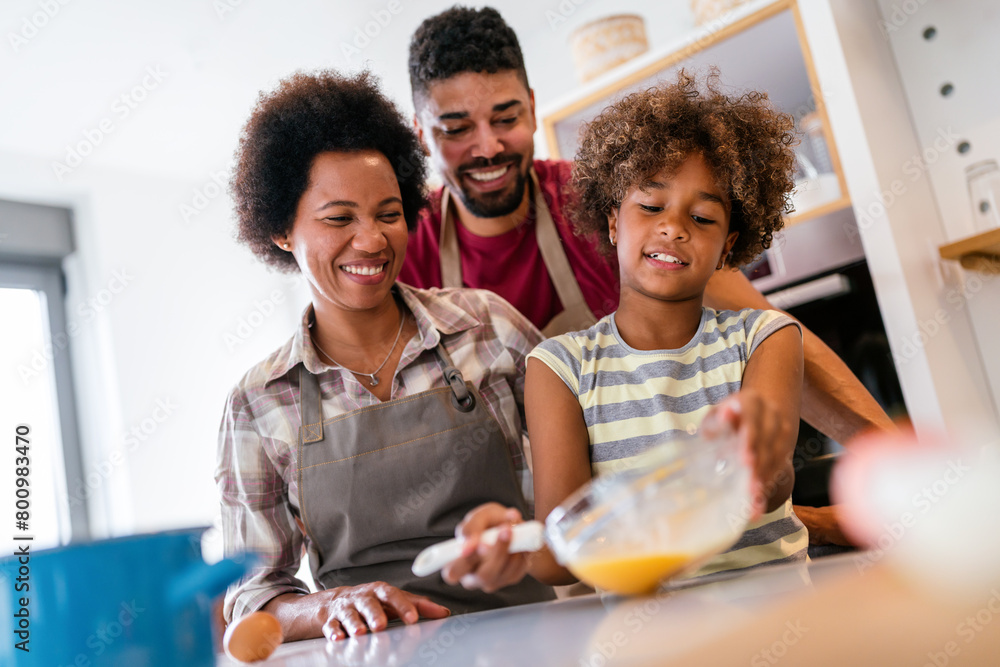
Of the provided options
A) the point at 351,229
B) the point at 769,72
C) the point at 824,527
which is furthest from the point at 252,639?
the point at 769,72

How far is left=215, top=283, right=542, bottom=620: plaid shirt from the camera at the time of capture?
3.84 feet

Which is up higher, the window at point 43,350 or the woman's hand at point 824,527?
the window at point 43,350

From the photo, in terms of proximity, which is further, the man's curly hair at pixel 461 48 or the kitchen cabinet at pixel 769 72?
the kitchen cabinet at pixel 769 72

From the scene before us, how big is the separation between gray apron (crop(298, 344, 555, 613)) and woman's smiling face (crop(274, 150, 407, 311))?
0.61 ft

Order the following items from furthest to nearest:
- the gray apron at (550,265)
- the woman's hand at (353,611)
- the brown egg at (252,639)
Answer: the gray apron at (550,265) → the woman's hand at (353,611) → the brown egg at (252,639)

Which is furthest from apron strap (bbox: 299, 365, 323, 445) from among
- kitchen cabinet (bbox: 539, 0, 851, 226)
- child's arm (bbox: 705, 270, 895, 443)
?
kitchen cabinet (bbox: 539, 0, 851, 226)

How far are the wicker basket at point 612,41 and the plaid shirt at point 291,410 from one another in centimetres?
164

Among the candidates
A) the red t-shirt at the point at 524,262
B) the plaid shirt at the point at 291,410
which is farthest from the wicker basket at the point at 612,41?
the plaid shirt at the point at 291,410

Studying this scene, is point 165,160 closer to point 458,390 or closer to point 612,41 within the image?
point 612,41

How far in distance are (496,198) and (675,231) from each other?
652 mm

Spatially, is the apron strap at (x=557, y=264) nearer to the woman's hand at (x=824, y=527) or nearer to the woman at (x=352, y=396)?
the woman at (x=352, y=396)

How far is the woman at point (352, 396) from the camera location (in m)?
1.12

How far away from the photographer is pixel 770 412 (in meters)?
0.59

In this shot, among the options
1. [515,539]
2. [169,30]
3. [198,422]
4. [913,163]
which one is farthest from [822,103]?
[198,422]
